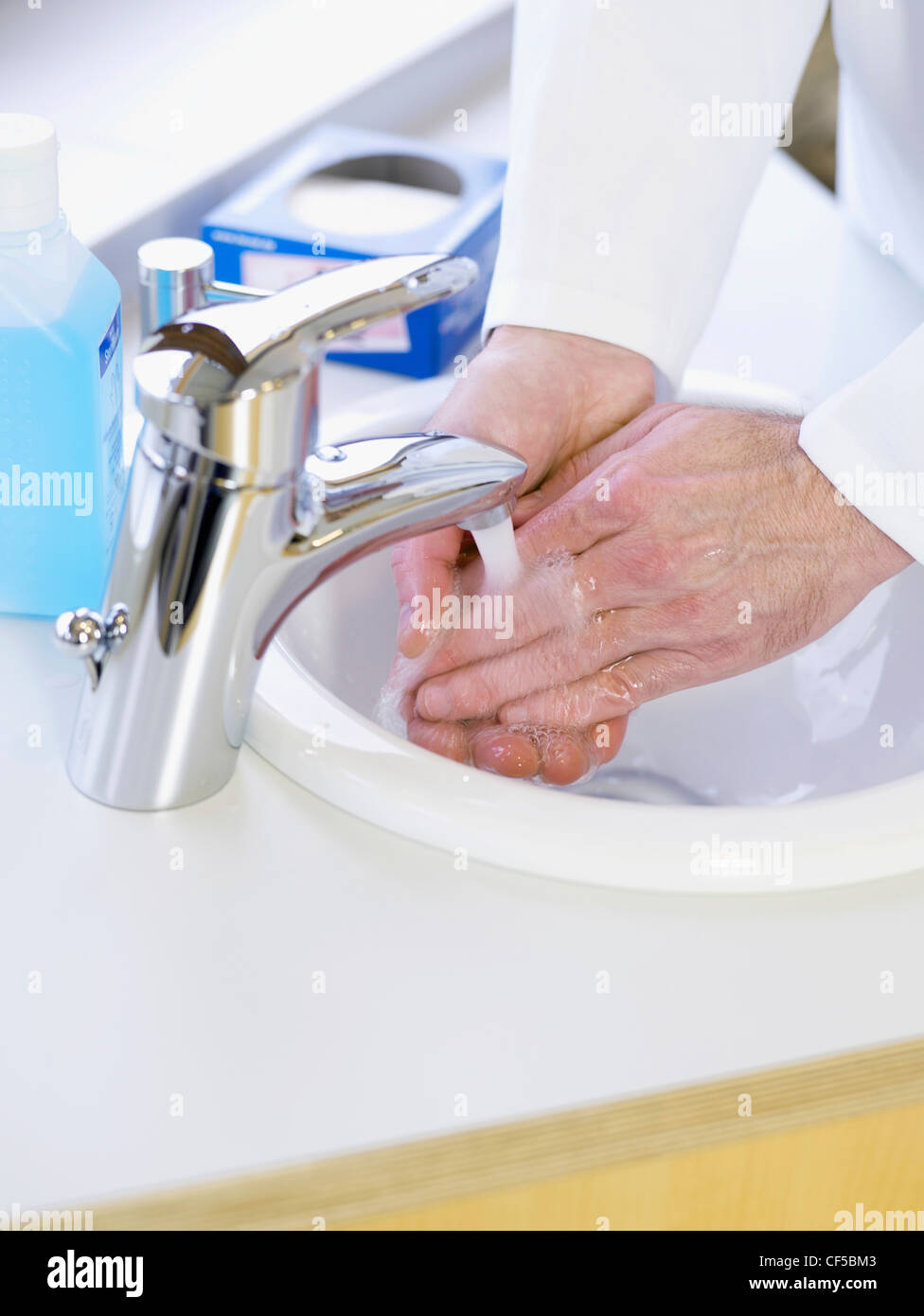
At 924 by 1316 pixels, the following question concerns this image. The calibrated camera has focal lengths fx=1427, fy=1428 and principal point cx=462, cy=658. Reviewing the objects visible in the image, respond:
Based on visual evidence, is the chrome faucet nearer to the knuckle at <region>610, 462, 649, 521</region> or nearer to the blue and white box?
the knuckle at <region>610, 462, 649, 521</region>

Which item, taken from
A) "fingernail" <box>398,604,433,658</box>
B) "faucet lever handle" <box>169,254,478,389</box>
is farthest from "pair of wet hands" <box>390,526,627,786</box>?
"faucet lever handle" <box>169,254,478,389</box>

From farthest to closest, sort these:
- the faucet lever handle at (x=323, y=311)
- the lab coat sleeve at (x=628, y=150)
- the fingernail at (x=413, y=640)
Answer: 1. the lab coat sleeve at (x=628, y=150)
2. the fingernail at (x=413, y=640)
3. the faucet lever handle at (x=323, y=311)

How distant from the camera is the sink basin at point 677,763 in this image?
1.83 feet

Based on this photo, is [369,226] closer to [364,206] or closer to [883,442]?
[364,206]

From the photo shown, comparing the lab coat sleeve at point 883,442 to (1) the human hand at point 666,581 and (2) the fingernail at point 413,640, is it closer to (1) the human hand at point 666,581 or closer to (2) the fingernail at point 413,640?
(1) the human hand at point 666,581

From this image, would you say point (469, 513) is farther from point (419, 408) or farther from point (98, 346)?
point (419, 408)

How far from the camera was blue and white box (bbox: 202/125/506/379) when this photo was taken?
0.87m

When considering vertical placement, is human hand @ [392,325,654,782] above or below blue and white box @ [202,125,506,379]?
below

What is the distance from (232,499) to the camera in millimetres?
479

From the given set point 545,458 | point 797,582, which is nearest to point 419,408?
point 545,458

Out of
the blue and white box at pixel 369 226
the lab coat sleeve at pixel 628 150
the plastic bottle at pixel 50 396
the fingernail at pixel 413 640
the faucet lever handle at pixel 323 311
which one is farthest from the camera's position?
the blue and white box at pixel 369 226

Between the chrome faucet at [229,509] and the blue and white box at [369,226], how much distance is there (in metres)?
0.33

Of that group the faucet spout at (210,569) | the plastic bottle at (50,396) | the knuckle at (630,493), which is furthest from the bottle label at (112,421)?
the knuckle at (630,493)

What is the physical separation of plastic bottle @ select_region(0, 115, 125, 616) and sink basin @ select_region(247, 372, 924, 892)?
0.10 meters
